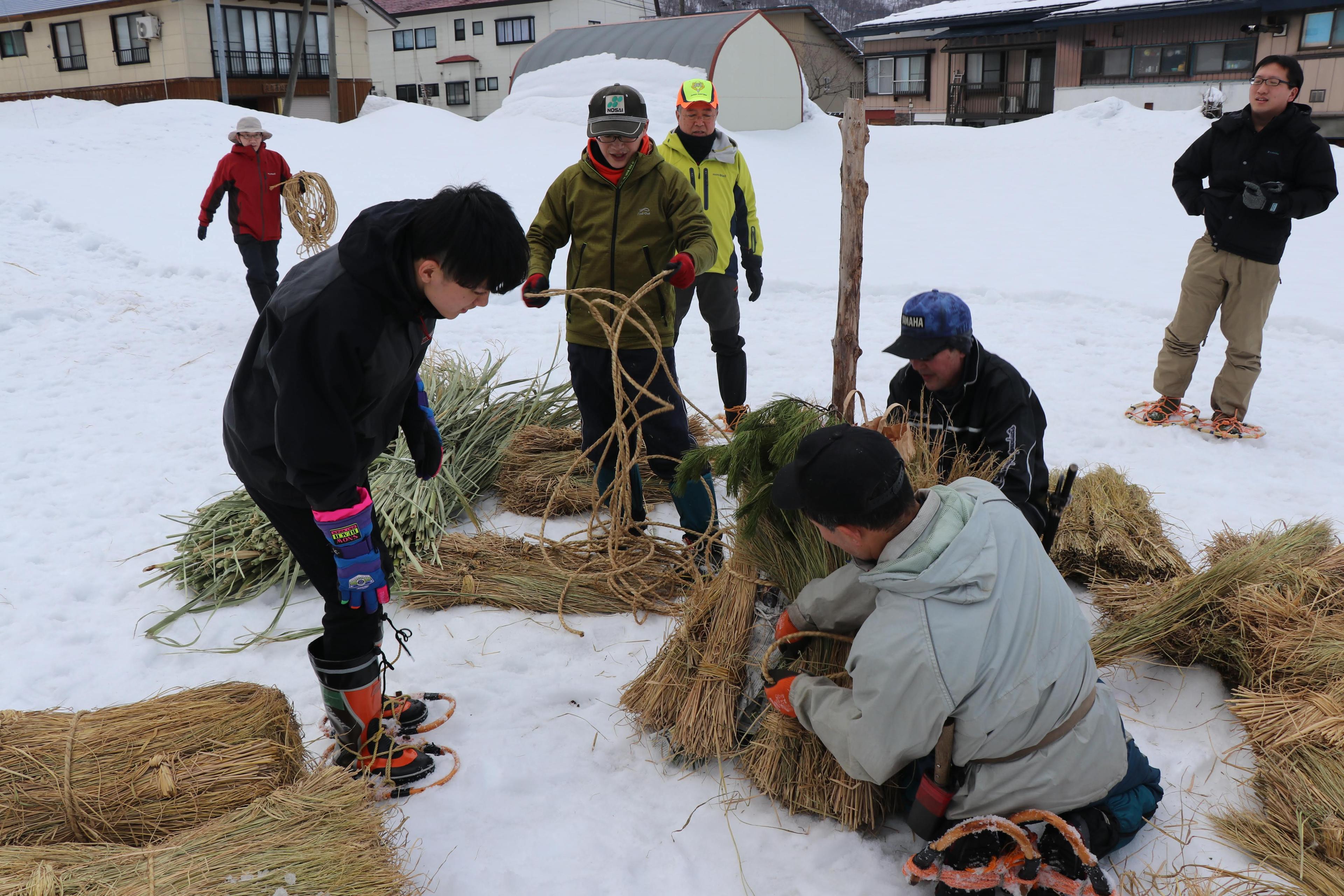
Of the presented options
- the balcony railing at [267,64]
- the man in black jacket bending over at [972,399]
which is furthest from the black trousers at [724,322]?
the balcony railing at [267,64]

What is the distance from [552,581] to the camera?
3410mm

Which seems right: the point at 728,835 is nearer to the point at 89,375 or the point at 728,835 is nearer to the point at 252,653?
the point at 252,653

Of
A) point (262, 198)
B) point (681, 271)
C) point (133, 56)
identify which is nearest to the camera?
point (681, 271)

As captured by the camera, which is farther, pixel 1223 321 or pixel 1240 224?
pixel 1223 321

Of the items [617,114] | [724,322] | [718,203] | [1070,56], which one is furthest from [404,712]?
[1070,56]

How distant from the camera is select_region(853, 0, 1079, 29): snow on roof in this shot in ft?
74.8

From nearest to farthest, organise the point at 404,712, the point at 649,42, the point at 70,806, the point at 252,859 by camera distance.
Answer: the point at 252,859 → the point at 70,806 → the point at 404,712 → the point at 649,42

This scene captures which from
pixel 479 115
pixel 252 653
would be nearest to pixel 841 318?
pixel 252 653

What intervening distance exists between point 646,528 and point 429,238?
6.93 feet

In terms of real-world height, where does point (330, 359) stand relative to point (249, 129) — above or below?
below

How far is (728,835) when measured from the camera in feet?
7.40

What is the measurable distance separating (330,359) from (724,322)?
9.53 feet

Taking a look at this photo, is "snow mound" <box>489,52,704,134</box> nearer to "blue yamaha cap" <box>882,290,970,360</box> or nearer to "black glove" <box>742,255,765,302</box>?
"black glove" <box>742,255,765,302</box>

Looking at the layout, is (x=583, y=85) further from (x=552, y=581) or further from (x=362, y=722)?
(x=362, y=722)
